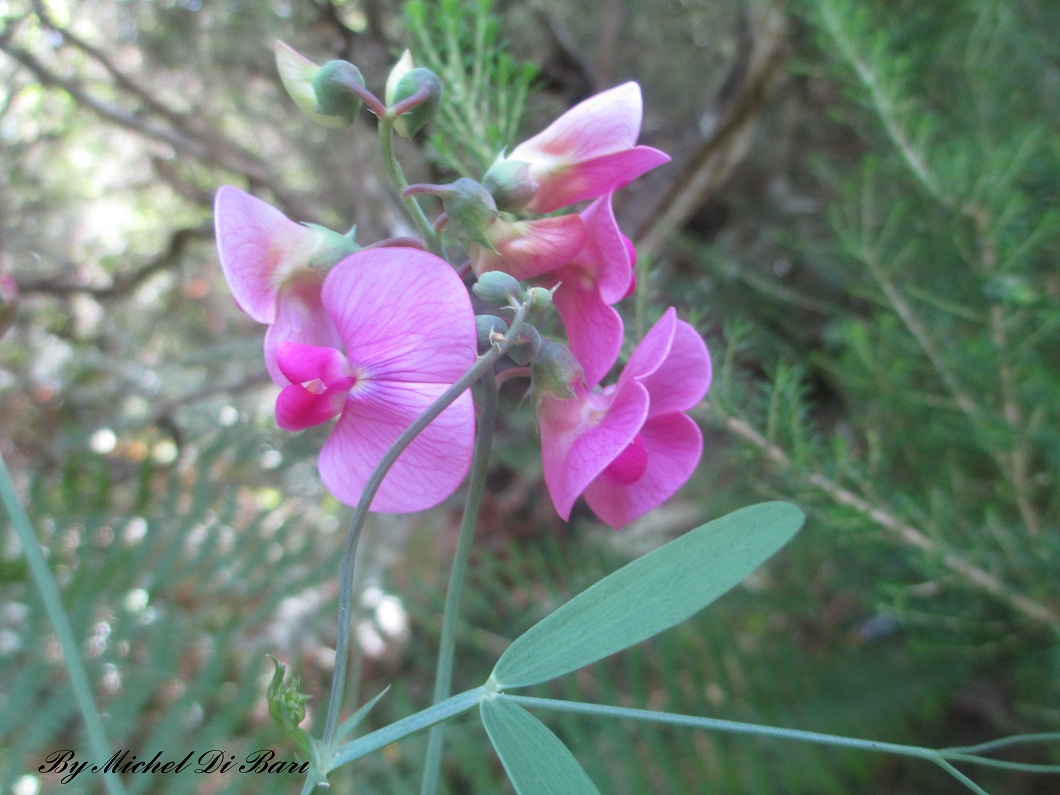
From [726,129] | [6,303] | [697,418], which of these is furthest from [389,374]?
[726,129]

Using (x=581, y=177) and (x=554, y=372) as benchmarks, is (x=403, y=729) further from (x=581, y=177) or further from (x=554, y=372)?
(x=581, y=177)

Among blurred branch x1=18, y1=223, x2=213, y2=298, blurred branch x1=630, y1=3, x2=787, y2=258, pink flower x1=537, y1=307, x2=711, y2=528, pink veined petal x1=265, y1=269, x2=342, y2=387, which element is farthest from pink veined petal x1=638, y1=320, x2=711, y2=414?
blurred branch x1=18, y1=223, x2=213, y2=298

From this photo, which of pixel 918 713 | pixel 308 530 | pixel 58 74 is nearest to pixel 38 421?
pixel 58 74

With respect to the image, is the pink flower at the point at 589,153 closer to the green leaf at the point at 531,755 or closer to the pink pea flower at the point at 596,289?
the pink pea flower at the point at 596,289

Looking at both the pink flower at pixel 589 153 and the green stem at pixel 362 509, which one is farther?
the pink flower at pixel 589 153

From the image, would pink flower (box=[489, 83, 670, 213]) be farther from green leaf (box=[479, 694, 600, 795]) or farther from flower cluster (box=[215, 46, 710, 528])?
green leaf (box=[479, 694, 600, 795])

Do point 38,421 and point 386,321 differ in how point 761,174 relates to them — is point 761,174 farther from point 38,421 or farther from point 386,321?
point 38,421

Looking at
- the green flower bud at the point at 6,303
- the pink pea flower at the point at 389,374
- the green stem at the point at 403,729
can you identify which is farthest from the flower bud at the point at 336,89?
the green flower bud at the point at 6,303
